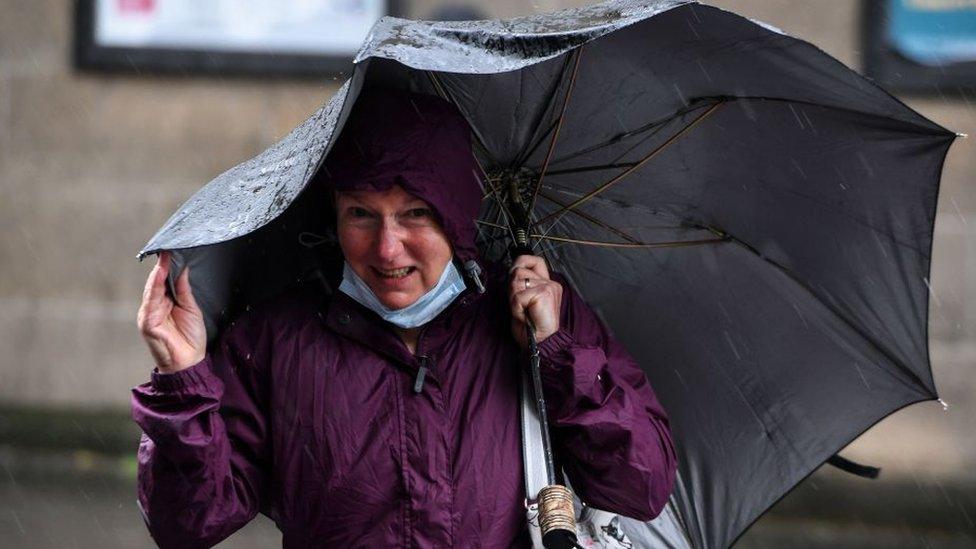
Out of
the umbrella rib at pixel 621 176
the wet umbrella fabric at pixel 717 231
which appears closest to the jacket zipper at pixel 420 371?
the wet umbrella fabric at pixel 717 231

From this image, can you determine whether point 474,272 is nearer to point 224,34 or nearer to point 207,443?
point 207,443

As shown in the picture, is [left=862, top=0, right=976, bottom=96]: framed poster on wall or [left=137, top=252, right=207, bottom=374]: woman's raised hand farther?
[left=862, top=0, right=976, bottom=96]: framed poster on wall

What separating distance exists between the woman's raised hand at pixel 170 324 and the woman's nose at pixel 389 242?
36cm

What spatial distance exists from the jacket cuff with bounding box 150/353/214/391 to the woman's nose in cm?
40

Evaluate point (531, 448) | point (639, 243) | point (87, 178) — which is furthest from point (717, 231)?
point (87, 178)

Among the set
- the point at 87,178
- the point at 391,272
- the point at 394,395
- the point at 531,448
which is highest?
the point at 87,178

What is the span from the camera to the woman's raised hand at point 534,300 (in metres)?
2.60

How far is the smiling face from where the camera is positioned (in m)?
2.54

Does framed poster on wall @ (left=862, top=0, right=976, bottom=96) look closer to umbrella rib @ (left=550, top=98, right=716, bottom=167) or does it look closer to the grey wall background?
the grey wall background

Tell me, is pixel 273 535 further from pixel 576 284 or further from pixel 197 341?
pixel 197 341

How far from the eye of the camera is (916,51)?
6.34 meters

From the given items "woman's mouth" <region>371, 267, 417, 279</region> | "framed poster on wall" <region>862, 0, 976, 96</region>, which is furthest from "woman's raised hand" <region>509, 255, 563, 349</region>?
"framed poster on wall" <region>862, 0, 976, 96</region>

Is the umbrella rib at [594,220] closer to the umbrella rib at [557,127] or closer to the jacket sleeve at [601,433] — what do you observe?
the umbrella rib at [557,127]

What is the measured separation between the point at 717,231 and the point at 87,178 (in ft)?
15.4
